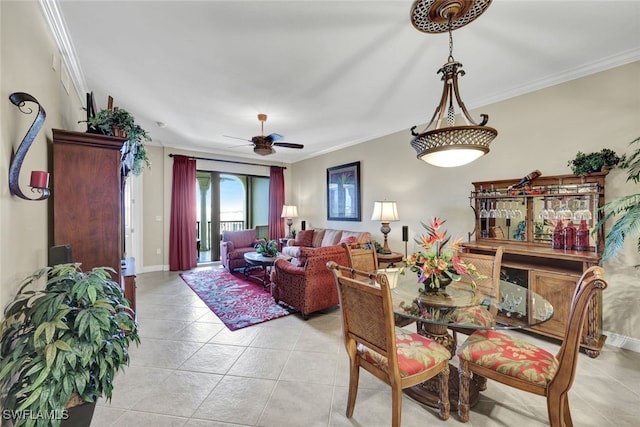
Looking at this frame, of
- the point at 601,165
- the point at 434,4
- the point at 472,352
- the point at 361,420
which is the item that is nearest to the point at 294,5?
the point at 434,4

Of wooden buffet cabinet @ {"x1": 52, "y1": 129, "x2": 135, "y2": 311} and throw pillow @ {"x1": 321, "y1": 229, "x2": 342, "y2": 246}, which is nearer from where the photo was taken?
wooden buffet cabinet @ {"x1": 52, "y1": 129, "x2": 135, "y2": 311}

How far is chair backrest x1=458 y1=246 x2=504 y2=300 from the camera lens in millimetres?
2058

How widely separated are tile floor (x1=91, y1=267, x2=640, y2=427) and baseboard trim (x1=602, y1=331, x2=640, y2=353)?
0.20 ft

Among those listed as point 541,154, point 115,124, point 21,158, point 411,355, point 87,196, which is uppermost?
point 115,124

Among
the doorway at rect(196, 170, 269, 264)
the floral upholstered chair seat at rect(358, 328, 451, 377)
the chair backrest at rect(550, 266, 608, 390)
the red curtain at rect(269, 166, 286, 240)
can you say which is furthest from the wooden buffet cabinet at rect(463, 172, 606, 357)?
the doorway at rect(196, 170, 269, 264)

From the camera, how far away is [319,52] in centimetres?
243

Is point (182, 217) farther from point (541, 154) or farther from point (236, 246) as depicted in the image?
point (541, 154)

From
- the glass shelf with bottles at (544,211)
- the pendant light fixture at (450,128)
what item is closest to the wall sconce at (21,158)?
the pendant light fixture at (450,128)

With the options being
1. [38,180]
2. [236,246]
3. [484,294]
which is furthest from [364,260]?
[236,246]

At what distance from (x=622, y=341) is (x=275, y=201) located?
6.42 metres

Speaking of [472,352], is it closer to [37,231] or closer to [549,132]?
[549,132]

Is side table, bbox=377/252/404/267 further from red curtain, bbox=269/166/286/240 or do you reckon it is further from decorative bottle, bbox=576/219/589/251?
red curtain, bbox=269/166/286/240

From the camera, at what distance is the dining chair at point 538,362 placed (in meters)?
1.26
